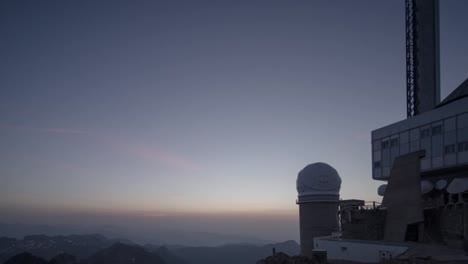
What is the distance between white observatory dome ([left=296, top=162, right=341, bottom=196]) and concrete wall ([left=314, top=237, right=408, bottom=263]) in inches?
450

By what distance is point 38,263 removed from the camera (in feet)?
326

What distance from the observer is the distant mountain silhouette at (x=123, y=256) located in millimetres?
150875

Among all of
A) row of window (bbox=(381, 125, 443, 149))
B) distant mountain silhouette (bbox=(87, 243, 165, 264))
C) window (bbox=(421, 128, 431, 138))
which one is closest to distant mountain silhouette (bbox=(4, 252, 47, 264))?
distant mountain silhouette (bbox=(87, 243, 165, 264))

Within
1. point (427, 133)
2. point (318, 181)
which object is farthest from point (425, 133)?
point (318, 181)

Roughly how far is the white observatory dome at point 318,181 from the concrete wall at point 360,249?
11425 millimetres

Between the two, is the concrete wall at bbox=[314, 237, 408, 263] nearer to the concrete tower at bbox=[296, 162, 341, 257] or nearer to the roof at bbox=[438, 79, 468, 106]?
the concrete tower at bbox=[296, 162, 341, 257]

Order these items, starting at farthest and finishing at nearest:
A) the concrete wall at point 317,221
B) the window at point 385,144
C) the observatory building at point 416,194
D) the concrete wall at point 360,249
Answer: the concrete wall at point 317,221, the window at point 385,144, the observatory building at point 416,194, the concrete wall at point 360,249

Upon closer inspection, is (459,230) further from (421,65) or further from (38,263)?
(38,263)

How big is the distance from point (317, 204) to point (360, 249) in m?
16.0

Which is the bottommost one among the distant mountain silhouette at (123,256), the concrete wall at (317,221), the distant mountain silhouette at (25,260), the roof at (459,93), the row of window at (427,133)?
the distant mountain silhouette at (123,256)

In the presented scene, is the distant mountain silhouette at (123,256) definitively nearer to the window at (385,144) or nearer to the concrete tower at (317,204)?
the concrete tower at (317,204)

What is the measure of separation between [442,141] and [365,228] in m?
8.57

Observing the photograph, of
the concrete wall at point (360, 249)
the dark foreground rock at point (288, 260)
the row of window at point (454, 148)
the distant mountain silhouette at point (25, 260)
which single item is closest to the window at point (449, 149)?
the row of window at point (454, 148)

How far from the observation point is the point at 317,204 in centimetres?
4225
